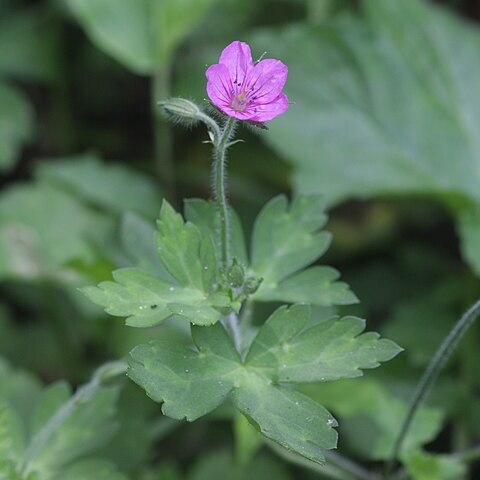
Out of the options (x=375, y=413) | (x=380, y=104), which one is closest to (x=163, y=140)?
(x=380, y=104)

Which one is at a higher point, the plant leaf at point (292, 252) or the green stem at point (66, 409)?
the plant leaf at point (292, 252)

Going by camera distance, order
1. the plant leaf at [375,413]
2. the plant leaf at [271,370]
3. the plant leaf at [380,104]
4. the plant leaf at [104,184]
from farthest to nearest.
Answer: the plant leaf at [104,184] → the plant leaf at [380,104] → the plant leaf at [375,413] → the plant leaf at [271,370]

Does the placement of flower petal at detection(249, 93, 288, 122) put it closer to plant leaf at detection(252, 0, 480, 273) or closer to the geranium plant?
the geranium plant

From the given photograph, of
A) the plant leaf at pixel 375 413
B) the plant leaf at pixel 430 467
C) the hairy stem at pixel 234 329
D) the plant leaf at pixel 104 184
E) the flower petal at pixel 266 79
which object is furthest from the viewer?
the plant leaf at pixel 104 184

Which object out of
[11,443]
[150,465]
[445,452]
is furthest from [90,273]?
[445,452]

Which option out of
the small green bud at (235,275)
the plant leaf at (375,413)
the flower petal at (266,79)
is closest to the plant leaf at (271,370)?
the small green bud at (235,275)

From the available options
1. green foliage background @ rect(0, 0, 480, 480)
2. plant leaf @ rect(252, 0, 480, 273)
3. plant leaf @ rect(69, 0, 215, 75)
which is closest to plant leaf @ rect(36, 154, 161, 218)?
green foliage background @ rect(0, 0, 480, 480)

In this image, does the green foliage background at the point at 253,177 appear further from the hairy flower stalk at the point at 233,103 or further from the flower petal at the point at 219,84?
the flower petal at the point at 219,84
